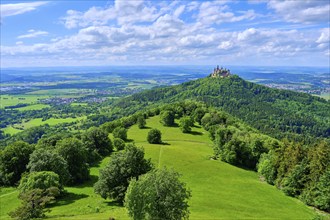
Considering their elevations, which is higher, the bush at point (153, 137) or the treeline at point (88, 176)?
the treeline at point (88, 176)

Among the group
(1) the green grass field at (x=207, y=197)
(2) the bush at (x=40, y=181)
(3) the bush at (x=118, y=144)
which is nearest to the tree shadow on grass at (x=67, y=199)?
(1) the green grass field at (x=207, y=197)

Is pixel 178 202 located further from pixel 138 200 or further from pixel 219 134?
pixel 219 134

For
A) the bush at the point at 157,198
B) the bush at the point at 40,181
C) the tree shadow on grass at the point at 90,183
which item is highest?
the bush at the point at 157,198

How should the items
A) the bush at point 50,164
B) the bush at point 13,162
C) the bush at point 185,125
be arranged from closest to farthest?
1. the bush at point 50,164
2. the bush at point 13,162
3. the bush at point 185,125

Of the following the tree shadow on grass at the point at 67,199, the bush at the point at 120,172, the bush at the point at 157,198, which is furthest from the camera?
the tree shadow on grass at the point at 67,199

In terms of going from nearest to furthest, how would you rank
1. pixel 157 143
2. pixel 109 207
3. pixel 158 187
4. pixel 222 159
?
pixel 158 187
pixel 109 207
pixel 222 159
pixel 157 143

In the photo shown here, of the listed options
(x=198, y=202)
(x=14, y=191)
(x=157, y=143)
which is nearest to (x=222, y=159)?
(x=157, y=143)

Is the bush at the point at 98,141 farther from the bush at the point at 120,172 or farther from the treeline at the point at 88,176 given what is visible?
the bush at the point at 120,172
